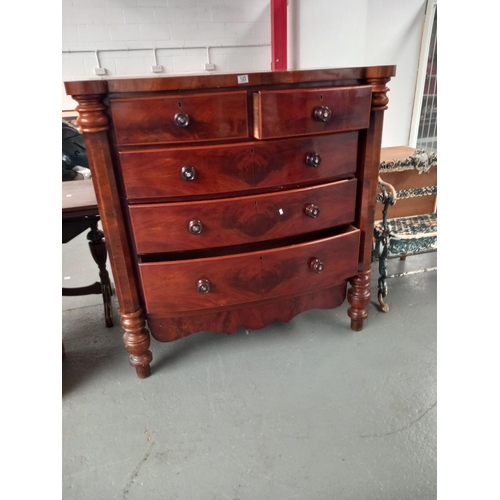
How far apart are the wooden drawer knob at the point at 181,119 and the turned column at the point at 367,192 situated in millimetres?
664

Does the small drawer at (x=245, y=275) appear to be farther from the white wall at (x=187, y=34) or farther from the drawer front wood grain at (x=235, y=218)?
the white wall at (x=187, y=34)

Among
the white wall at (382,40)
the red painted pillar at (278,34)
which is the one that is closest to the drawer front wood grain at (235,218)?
the white wall at (382,40)

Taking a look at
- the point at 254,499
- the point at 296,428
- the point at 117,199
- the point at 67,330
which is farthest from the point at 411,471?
the point at 67,330

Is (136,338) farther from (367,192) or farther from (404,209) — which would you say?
(404,209)

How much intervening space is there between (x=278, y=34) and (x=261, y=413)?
Result: 390 cm

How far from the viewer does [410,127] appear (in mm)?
2754

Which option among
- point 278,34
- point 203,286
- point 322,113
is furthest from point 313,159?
point 278,34

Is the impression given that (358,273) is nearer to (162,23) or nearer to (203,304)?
(203,304)

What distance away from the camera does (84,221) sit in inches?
58.8

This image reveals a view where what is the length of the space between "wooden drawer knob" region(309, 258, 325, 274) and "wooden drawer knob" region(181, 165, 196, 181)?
567 millimetres

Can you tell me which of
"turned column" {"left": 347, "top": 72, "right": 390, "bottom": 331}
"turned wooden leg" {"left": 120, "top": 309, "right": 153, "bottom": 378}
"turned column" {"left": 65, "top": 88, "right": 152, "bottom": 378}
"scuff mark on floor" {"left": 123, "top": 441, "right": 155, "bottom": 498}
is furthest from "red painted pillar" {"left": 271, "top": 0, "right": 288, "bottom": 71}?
"scuff mark on floor" {"left": 123, "top": 441, "right": 155, "bottom": 498}

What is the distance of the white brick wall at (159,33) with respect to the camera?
378 cm

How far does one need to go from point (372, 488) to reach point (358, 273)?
0.80m

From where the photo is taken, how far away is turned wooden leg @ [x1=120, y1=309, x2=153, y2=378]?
137 cm
